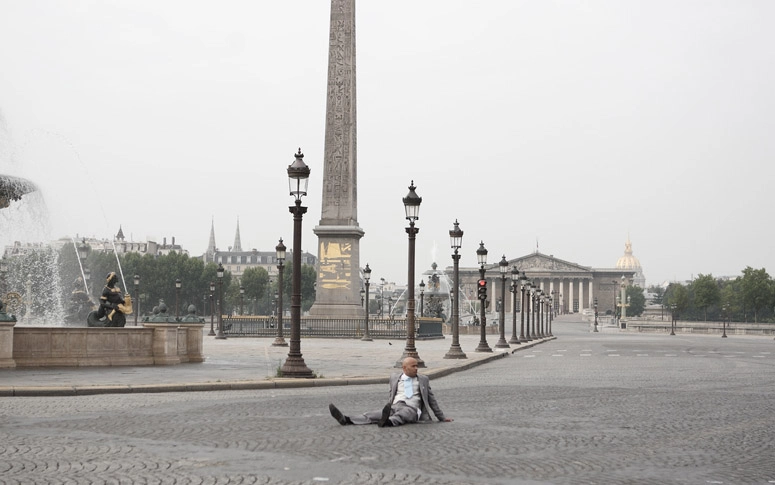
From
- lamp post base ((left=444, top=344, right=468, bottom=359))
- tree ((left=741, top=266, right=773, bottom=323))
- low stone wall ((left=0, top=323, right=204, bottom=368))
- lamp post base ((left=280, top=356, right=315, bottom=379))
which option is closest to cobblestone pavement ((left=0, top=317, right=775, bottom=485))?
lamp post base ((left=280, top=356, right=315, bottom=379))

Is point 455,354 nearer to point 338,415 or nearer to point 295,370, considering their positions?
point 295,370

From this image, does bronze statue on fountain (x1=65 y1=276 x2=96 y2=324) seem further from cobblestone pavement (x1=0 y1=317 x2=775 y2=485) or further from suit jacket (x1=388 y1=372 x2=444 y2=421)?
suit jacket (x1=388 y1=372 x2=444 y2=421)

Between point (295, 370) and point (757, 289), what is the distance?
401ft

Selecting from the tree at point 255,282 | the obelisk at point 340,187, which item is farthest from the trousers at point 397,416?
the tree at point 255,282

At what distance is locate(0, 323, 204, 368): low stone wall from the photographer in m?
20.5

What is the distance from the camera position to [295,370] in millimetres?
19812

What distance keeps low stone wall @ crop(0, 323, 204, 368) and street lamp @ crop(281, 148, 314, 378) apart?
3.87 meters

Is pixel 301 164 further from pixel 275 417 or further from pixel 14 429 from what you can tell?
pixel 14 429

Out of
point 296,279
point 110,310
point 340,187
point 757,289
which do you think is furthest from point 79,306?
point 757,289

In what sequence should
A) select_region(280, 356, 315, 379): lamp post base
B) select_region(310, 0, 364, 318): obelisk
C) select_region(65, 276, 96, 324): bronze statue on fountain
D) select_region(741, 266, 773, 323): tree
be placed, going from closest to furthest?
select_region(280, 356, 315, 379): lamp post base < select_region(65, 276, 96, 324): bronze statue on fountain < select_region(310, 0, 364, 318): obelisk < select_region(741, 266, 773, 323): tree

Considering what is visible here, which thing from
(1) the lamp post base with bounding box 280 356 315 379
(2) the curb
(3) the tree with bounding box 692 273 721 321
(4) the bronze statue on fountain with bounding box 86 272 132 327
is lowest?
(2) the curb

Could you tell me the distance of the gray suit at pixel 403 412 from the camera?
12.2 meters

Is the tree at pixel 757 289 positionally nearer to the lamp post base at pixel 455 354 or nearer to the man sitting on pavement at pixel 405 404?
the lamp post base at pixel 455 354

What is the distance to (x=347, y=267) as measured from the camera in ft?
163
